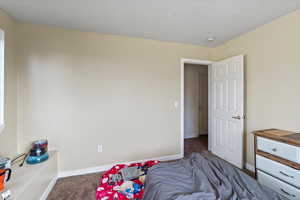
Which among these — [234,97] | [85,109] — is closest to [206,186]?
[234,97]

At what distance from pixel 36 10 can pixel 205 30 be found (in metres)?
2.54

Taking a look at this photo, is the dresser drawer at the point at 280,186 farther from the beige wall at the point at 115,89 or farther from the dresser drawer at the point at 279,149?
the beige wall at the point at 115,89

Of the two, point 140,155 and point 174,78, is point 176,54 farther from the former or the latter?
point 140,155

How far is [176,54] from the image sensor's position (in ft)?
9.50

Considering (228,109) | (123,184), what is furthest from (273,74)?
(123,184)

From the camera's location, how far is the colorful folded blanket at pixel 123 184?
1.75 metres

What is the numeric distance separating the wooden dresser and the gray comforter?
2.16 ft

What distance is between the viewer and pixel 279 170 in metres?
1.62

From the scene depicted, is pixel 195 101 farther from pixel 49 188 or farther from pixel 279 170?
pixel 49 188

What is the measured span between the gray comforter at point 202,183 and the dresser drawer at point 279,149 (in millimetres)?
692

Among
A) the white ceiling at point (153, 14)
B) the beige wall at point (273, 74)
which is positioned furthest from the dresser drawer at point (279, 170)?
the white ceiling at point (153, 14)

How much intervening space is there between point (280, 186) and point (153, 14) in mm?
2686

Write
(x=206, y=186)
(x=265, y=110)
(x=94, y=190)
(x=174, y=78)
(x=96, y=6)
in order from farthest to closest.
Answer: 1. (x=174, y=78)
2. (x=265, y=110)
3. (x=94, y=190)
4. (x=96, y=6)
5. (x=206, y=186)

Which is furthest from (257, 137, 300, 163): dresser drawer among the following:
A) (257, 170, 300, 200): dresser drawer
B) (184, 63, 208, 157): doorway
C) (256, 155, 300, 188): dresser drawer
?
(184, 63, 208, 157): doorway
